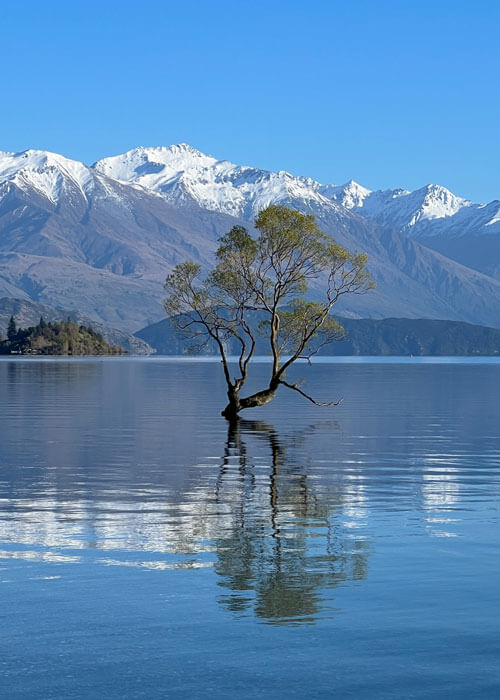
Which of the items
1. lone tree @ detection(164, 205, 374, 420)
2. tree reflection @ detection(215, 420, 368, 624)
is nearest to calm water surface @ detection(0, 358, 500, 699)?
tree reflection @ detection(215, 420, 368, 624)

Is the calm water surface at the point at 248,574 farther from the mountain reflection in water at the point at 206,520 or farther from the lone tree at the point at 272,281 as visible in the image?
the lone tree at the point at 272,281

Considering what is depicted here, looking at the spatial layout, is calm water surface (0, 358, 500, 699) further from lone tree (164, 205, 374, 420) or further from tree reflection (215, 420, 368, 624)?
lone tree (164, 205, 374, 420)

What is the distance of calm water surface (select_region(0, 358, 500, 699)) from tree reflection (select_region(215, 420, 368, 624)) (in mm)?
94

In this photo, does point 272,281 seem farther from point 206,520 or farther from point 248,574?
point 248,574

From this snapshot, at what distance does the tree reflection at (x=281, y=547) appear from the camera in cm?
2520

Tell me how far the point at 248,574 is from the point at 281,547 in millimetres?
4060

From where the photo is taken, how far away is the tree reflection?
25.2 m

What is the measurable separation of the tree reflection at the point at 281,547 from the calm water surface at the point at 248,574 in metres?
0.09

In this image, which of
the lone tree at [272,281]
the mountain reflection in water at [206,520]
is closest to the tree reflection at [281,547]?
the mountain reflection in water at [206,520]

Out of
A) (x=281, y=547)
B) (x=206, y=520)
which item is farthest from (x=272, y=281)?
(x=281, y=547)

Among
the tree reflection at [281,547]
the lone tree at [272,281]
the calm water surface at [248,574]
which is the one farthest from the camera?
the lone tree at [272,281]

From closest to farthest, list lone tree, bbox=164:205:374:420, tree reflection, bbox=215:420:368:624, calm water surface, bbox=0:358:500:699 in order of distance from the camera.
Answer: calm water surface, bbox=0:358:500:699 → tree reflection, bbox=215:420:368:624 → lone tree, bbox=164:205:374:420

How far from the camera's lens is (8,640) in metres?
21.8

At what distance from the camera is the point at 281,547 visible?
31688mm
